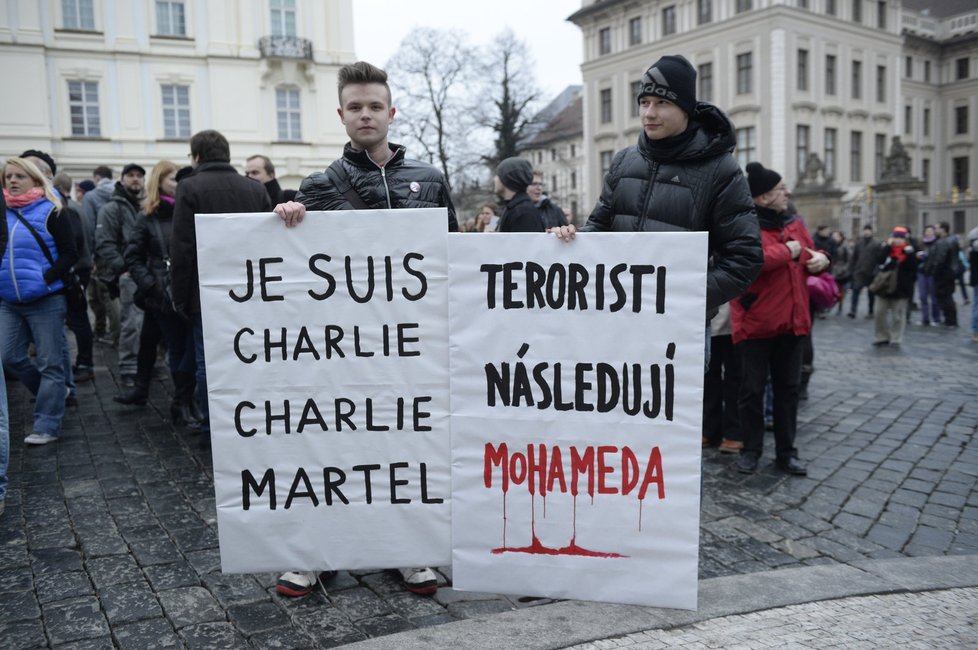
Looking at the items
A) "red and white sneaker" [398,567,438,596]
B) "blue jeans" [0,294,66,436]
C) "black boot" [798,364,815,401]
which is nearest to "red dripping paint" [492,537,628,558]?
"red and white sneaker" [398,567,438,596]

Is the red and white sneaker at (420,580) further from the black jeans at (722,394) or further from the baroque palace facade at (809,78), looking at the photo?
the baroque palace facade at (809,78)

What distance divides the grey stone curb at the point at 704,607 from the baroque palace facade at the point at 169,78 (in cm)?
3366

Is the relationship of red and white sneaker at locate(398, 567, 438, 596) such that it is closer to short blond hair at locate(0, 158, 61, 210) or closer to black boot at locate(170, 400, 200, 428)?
black boot at locate(170, 400, 200, 428)

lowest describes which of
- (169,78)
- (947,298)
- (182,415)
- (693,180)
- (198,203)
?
(182,415)

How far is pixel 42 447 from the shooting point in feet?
18.6

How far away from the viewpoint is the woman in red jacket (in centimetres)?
506

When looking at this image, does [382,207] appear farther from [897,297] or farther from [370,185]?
[897,297]

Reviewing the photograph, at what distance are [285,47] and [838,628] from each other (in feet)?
118

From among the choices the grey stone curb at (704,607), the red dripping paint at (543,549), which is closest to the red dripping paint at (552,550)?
the red dripping paint at (543,549)

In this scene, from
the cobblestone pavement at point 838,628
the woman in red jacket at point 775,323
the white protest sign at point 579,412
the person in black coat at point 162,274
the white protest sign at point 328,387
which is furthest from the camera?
the person in black coat at point 162,274

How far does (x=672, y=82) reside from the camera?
3.39 m

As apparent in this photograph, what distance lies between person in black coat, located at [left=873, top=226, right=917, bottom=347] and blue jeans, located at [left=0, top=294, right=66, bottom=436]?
10.7m

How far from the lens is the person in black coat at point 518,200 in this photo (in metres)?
6.28

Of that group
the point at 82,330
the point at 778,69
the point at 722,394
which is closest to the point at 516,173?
the point at 722,394
